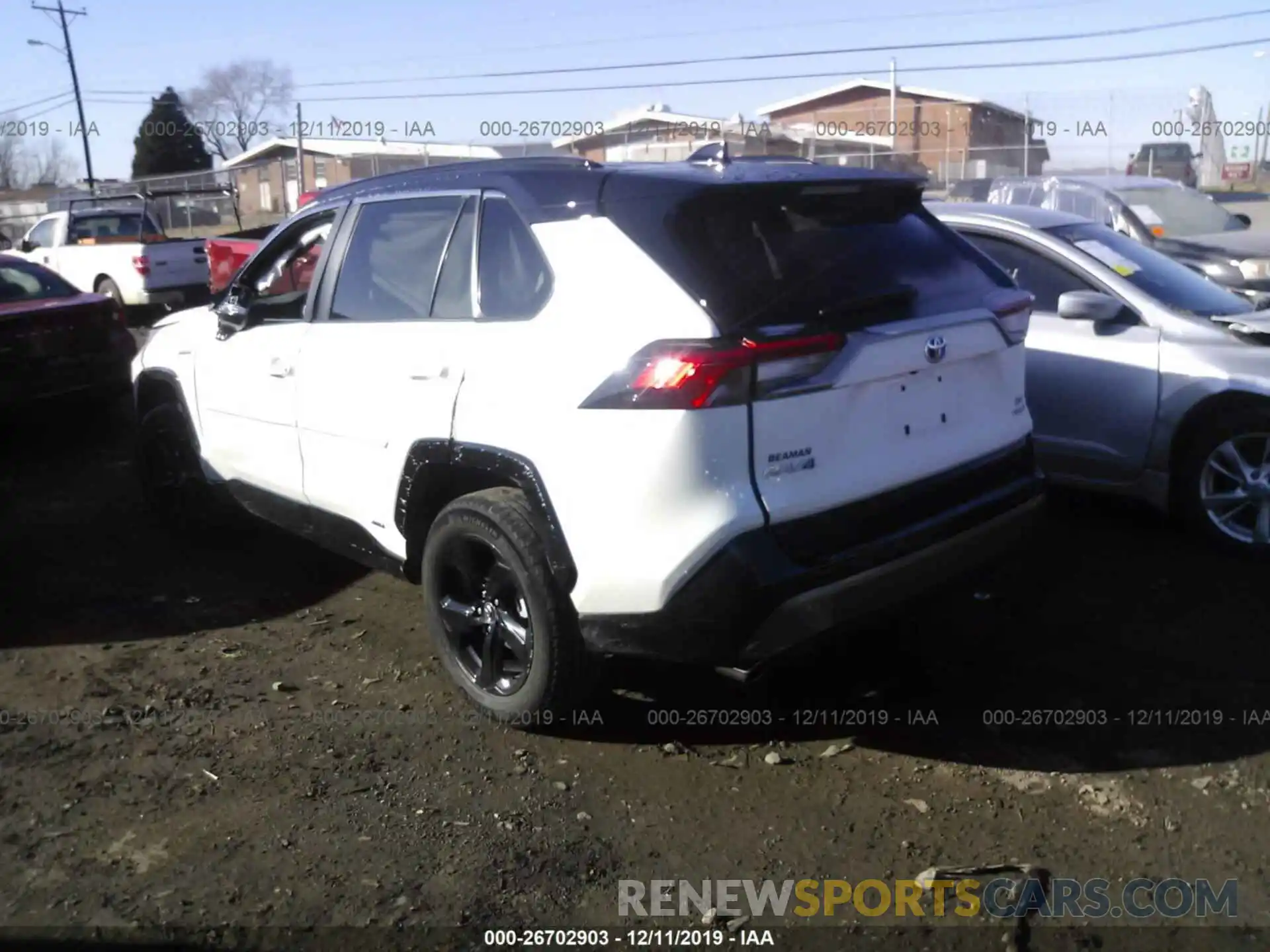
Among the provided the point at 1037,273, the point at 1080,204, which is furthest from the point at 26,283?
the point at 1080,204

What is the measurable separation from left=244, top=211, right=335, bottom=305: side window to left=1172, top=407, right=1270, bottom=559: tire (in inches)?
163

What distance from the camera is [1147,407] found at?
5.59 m

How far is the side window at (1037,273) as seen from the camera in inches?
238

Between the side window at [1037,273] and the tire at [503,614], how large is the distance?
11.1 feet

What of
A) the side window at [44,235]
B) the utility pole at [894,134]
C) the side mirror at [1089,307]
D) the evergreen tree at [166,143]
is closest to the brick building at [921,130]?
the utility pole at [894,134]

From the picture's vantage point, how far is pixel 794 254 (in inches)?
142

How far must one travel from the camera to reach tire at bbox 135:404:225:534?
19.9ft

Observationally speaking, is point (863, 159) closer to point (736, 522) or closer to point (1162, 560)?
point (1162, 560)

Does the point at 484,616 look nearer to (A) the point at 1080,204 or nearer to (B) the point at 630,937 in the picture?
(B) the point at 630,937

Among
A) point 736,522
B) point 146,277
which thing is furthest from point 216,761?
point 146,277

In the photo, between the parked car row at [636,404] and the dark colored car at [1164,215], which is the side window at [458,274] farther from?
the dark colored car at [1164,215]

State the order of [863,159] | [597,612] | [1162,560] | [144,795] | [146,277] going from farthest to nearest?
[863,159] → [146,277] → [1162,560] → [144,795] → [597,612]

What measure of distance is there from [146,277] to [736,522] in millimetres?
14799

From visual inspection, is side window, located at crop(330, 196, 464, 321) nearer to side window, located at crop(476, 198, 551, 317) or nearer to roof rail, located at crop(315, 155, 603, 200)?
roof rail, located at crop(315, 155, 603, 200)
